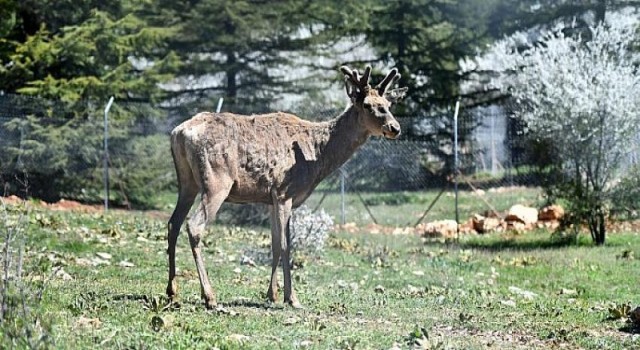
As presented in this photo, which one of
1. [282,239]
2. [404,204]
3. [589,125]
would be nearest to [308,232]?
[282,239]

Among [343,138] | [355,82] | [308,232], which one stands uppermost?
[355,82]

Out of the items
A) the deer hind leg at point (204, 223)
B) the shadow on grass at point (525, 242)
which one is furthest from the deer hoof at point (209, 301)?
the shadow on grass at point (525, 242)

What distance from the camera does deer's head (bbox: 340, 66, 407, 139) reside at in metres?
11.0

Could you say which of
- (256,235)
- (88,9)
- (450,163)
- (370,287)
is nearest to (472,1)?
(450,163)

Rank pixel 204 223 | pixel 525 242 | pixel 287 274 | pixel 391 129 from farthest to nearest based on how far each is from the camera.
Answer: pixel 525 242
pixel 391 129
pixel 287 274
pixel 204 223

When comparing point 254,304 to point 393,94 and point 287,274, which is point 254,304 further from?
point 393,94

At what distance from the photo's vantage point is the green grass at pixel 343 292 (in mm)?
7965

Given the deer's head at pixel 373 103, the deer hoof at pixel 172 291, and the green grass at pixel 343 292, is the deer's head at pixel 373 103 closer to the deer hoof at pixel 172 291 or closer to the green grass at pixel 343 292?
the green grass at pixel 343 292

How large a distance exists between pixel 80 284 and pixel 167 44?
22553 mm

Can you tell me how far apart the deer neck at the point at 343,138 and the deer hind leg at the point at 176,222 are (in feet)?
5.63

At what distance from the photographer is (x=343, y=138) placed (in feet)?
36.9

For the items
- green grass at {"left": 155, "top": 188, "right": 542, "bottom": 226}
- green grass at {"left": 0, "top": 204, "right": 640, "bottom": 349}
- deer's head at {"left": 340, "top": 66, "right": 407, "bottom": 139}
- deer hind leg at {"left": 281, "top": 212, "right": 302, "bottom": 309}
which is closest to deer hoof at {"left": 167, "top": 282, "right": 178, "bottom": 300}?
green grass at {"left": 0, "top": 204, "right": 640, "bottom": 349}

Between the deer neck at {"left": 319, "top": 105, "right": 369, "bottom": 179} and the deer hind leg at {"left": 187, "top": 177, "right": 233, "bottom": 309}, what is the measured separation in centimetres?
170

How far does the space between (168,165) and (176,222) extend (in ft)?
47.4
